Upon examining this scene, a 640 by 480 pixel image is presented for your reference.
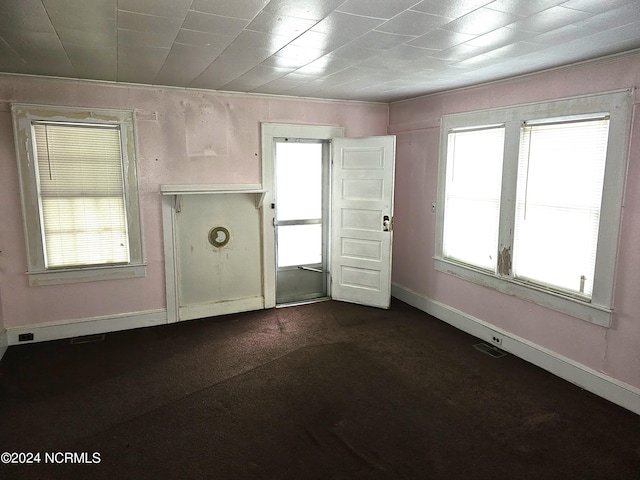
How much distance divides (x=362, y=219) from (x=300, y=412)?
264 centimetres

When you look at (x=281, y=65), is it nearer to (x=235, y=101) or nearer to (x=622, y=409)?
(x=235, y=101)

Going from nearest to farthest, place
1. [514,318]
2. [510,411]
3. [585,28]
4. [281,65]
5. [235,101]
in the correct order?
[585,28] < [510,411] < [281,65] < [514,318] < [235,101]

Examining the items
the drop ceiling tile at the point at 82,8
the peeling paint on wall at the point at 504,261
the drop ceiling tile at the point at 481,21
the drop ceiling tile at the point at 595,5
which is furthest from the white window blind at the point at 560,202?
the drop ceiling tile at the point at 82,8

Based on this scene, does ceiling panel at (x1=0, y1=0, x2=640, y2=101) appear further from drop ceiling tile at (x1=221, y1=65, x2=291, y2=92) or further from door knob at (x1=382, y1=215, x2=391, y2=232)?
door knob at (x1=382, y1=215, x2=391, y2=232)

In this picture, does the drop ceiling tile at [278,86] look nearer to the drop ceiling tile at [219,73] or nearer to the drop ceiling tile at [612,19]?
the drop ceiling tile at [219,73]

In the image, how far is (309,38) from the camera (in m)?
2.55

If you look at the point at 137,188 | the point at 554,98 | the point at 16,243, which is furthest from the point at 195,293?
the point at 554,98

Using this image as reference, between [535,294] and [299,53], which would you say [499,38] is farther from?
[535,294]

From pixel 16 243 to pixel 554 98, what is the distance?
4.86 meters

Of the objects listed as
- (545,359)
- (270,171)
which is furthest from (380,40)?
(545,359)

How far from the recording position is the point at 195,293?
15.6 feet

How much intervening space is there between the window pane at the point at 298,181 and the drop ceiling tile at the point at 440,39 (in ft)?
8.44

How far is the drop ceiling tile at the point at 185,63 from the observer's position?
286cm

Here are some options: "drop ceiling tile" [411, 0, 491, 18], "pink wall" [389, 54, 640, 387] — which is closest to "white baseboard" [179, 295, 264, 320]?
"pink wall" [389, 54, 640, 387]
